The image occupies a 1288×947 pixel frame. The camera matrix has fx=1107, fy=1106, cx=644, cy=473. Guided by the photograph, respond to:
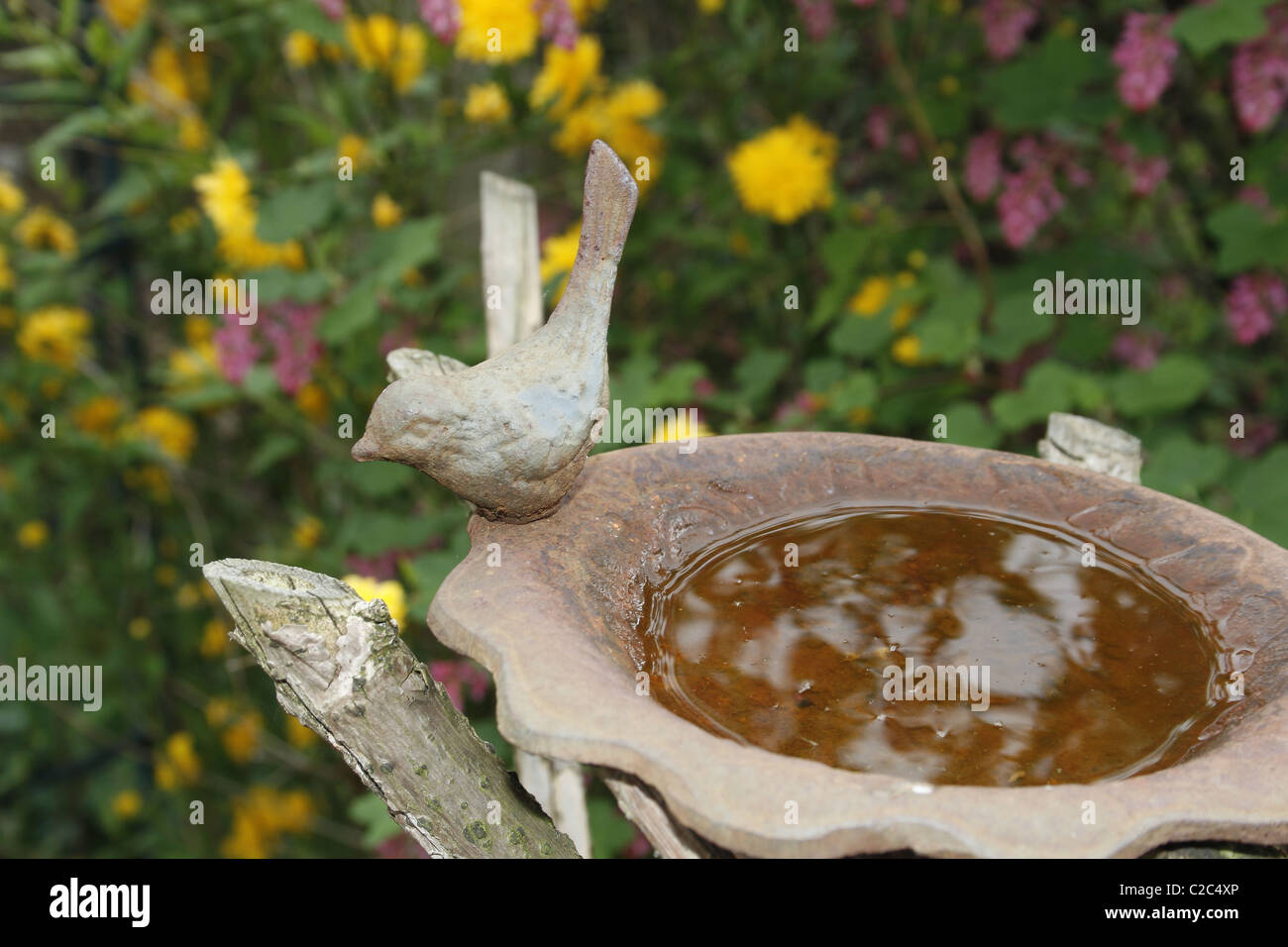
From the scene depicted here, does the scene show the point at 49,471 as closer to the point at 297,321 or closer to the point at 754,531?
the point at 297,321

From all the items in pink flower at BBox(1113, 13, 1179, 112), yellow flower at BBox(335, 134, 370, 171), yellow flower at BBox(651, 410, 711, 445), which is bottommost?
yellow flower at BBox(651, 410, 711, 445)

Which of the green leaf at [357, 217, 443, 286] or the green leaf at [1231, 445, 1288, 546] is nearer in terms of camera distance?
the green leaf at [1231, 445, 1288, 546]

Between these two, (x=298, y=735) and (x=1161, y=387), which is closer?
(x=1161, y=387)

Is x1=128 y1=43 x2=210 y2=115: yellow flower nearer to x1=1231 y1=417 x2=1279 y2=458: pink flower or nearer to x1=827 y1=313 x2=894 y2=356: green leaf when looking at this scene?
x1=827 y1=313 x2=894 y2=356: green leaf

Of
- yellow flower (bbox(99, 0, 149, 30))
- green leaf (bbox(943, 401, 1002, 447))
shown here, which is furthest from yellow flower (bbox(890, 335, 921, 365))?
yellow flower (bbox(99, 0, 149, 30))

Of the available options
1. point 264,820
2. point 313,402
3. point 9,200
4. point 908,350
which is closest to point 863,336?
point 908,350

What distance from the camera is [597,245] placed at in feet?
3.80

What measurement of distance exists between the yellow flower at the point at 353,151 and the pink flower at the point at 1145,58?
147 centimetres

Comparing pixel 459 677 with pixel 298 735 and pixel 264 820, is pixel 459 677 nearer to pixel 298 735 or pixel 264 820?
pixel 298 735

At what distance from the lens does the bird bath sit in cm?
72

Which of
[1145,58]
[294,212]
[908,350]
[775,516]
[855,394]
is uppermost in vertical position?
[1145,58]

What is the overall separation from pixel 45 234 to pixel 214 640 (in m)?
1.19

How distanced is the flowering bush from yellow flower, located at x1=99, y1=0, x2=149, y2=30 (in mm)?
25
